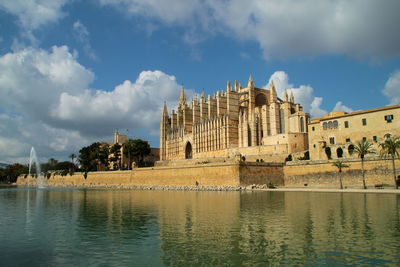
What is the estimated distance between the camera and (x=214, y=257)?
30.5 ft

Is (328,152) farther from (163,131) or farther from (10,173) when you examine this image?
(10,173)

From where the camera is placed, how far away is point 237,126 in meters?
65.9

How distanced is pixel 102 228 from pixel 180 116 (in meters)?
71.8

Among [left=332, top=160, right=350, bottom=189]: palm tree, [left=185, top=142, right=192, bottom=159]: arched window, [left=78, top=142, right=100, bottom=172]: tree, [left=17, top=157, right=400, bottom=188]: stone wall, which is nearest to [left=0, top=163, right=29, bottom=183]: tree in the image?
[left=78, top=142, right=100, bottom=172]: tree

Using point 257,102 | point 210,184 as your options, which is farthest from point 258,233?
point 257,102

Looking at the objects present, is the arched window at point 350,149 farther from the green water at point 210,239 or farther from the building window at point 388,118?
the green water at point 210,239

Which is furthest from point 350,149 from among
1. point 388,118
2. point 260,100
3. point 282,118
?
point 260,100

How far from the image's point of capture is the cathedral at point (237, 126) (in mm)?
55312

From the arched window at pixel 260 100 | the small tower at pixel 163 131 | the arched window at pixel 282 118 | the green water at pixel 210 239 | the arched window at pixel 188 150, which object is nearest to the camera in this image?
the green water at pixel 210 239

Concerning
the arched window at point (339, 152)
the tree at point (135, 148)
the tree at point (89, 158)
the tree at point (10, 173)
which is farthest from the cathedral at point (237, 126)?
the tree at point (10, 173)

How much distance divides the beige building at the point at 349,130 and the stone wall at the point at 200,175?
5.87m

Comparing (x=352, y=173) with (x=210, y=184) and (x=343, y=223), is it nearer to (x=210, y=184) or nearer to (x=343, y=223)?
(x=210, y=184)

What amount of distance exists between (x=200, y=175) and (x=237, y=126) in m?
21.7

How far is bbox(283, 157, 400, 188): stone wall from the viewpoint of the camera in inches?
1328
